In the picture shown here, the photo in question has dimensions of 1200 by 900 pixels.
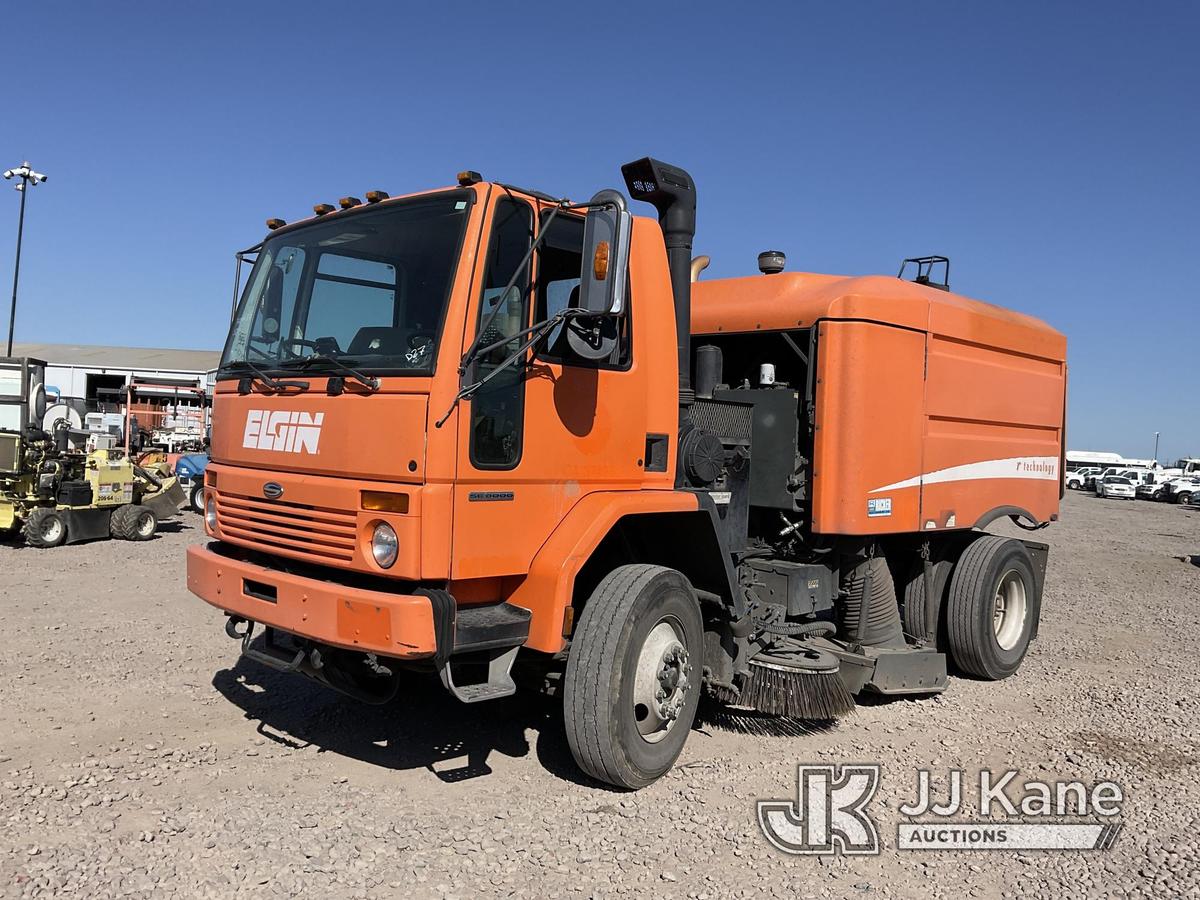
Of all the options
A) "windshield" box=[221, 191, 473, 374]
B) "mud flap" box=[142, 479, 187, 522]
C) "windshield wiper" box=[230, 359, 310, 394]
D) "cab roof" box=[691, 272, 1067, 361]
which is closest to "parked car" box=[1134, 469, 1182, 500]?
"cab roof" box=[691, 272, 1067, 361]

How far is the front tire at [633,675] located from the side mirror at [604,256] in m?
1.38

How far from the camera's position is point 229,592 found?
4340 millimetres

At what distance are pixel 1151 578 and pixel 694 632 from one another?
37.7 ft

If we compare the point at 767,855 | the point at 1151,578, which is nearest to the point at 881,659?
the point at 767,855

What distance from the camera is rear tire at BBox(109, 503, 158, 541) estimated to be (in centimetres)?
1310

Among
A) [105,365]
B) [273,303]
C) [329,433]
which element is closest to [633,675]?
[329,433]

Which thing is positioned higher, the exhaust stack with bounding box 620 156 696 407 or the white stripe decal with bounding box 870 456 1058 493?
the exhaust stack with bounding box 620 156 696 407

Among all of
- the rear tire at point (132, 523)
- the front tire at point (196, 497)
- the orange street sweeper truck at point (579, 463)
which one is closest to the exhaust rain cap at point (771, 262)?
the orange street sweeper truck at point (579, 463)

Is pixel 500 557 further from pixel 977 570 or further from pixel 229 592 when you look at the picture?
pixel 977 570

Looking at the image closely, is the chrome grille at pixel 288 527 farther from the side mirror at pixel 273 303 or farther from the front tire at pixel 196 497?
the front tire at pixel 196 497

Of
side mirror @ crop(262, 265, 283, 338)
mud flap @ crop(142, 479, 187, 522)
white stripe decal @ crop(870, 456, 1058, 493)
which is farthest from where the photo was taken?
mud flap @ crop(142, 479, 187, 522)

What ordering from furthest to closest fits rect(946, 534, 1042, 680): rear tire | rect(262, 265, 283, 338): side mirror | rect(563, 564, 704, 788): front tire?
rect(946, 534, 1042, 680): rear tire
rect(262, 265, 283, 338): side mirror
rect(563, 564, 704, 788): front tire

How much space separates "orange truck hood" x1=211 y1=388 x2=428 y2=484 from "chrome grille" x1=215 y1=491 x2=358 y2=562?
0.17 meters
